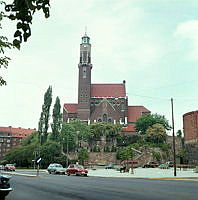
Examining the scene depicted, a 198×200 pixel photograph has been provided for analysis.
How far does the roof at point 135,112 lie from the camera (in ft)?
352

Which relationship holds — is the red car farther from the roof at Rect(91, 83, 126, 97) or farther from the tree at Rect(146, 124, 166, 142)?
the roof at Rect(91, 83, 126, 97)

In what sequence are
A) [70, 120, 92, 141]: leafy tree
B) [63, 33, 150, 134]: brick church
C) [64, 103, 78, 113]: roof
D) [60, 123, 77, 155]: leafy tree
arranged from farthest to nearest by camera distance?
1. [64, 103, 78, 113]: roof
2. [63, 33, 150, 134]: brick church
3. [70, 120, 92, 141]: leafy tree
4. [60, 123, 77, 155]: leafy tree

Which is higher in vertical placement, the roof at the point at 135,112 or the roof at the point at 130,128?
Result: the roof at the point at 135,112

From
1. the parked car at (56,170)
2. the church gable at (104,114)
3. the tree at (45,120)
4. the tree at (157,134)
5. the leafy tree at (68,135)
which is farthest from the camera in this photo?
the church gable at (104,114)

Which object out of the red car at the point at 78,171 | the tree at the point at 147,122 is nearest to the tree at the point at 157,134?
the tree at the point at 147,122

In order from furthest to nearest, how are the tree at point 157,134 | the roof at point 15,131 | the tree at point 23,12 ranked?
the roof at point 15,131 < the tree at point 157,134 < the tree at point 23,12

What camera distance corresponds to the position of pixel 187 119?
5738 cm

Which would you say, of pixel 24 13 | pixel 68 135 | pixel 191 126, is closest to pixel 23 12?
→ pixel 24 13

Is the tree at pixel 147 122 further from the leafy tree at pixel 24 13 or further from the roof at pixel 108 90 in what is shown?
the leafy tree at pixel 24 13

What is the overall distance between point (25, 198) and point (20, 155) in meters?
60.1

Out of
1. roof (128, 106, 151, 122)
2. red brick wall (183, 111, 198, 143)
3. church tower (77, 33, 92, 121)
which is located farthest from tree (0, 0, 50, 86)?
roof (128, 106, 151, 122)

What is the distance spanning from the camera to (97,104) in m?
106

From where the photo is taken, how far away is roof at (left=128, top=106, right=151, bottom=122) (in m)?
107

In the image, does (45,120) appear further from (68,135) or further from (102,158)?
(102,158)
